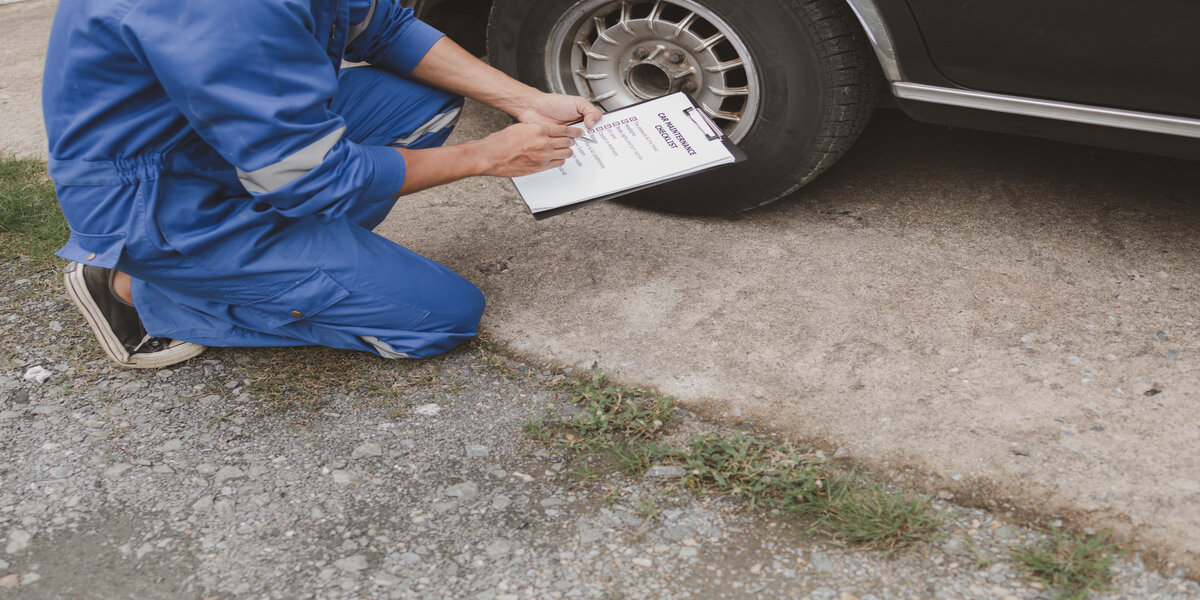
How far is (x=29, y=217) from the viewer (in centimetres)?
279

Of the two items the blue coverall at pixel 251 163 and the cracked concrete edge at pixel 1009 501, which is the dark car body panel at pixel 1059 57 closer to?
the cracked concrete edge at pixel 1009 501

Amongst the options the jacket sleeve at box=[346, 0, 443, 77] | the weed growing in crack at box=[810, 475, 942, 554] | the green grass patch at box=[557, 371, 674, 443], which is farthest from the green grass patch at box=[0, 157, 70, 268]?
the weed growing in crack at box=[810, 475, 942, 554]

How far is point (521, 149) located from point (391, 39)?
50cm

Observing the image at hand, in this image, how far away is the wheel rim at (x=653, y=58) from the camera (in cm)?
228

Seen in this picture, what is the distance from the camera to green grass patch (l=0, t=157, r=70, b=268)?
2.65 metres

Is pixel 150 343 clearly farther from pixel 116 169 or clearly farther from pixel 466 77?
pixel 466 77

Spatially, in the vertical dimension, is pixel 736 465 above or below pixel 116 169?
below

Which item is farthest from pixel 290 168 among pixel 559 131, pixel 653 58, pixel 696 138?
pixel 653 58

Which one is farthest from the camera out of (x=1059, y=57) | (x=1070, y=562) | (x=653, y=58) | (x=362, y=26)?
(x=653, y=58)

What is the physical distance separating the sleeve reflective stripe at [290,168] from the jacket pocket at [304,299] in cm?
27

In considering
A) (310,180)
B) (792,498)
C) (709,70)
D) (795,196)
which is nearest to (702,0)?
(709,70)

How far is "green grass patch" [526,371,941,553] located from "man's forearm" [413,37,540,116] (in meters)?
0.75

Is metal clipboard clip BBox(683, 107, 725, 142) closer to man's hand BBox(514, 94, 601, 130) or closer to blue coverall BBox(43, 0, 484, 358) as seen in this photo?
man's hand BBox(514, 94, 601, 130)

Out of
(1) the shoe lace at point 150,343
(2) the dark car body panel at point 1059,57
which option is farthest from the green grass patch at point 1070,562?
(1) the shoe lace at point 150,343
